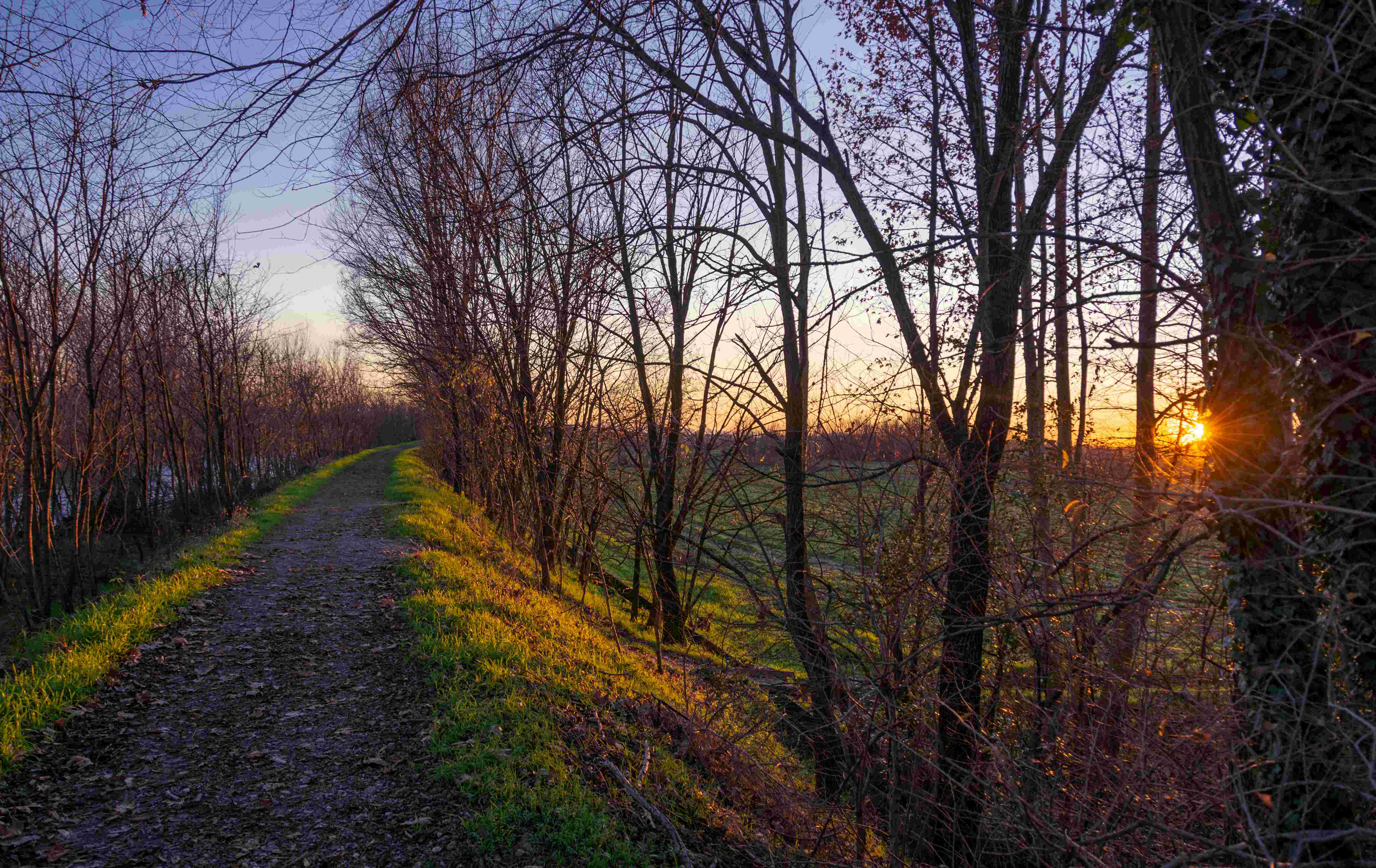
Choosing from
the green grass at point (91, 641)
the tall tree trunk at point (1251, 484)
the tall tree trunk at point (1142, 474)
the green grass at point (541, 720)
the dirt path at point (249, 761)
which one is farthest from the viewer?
the green grass at point (91, 641)

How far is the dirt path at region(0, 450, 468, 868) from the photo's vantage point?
13.2ft

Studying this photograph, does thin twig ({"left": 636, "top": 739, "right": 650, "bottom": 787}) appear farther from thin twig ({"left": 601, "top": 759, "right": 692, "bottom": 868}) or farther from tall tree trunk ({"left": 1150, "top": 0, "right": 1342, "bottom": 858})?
tall tree trunk ({"left": 1150, "top": 0, "right": 1342, "bottom": 858})

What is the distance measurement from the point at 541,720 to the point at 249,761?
2053 mm

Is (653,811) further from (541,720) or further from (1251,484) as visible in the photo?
(1251,484)

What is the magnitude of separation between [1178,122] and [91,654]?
866cm

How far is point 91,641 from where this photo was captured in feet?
21.5

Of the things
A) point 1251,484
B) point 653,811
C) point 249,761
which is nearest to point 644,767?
point 653,811

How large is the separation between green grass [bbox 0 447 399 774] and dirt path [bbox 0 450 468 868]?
0.17 meters

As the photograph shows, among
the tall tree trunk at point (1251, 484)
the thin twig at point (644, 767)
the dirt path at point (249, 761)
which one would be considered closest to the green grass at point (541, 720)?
the thin twig at point (644, 767)

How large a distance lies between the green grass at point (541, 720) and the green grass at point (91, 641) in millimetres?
2545

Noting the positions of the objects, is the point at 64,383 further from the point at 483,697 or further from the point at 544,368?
the point at 483,697

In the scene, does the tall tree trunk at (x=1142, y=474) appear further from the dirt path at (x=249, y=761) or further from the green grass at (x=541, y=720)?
the dirt path at (x=249, y=761)

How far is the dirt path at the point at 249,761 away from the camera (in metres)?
4.04

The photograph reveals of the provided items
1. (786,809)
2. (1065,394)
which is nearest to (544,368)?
(786,809)
